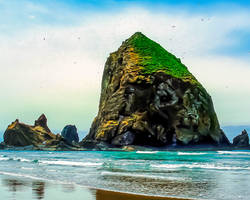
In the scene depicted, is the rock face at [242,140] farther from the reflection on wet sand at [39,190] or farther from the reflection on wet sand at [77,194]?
the reflection on wet sand at [77,194]

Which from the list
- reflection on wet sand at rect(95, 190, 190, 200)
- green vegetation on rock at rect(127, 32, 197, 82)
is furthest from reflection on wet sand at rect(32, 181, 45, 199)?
green vegetation on rock at rect(127, 32, 197, 82)

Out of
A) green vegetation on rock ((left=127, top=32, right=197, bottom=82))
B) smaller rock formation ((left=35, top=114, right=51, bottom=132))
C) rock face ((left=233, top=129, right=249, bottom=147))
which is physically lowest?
rock face ((left=233, top=129, right=249, bottom=147))

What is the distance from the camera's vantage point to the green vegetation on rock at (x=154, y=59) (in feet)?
339

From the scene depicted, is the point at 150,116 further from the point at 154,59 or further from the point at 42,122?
the point at 42,122

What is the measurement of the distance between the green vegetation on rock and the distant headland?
30 centimetres

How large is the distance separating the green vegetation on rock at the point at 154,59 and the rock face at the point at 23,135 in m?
35.5

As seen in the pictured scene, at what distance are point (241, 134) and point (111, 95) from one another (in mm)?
40744

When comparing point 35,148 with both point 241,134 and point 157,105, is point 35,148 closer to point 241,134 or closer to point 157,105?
point 157,105

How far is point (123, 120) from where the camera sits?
93.2 meters

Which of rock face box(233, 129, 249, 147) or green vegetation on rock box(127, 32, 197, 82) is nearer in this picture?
green vegetation on rock box(127, 32, 197, 82)

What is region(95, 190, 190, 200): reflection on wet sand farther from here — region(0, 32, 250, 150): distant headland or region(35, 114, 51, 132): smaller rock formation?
region(35, 114, 51, 132): smaller rock formation

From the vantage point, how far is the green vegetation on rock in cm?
10344

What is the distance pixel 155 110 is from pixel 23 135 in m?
43.1

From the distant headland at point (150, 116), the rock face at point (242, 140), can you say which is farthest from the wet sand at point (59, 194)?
the rock face at point (242, 140)
